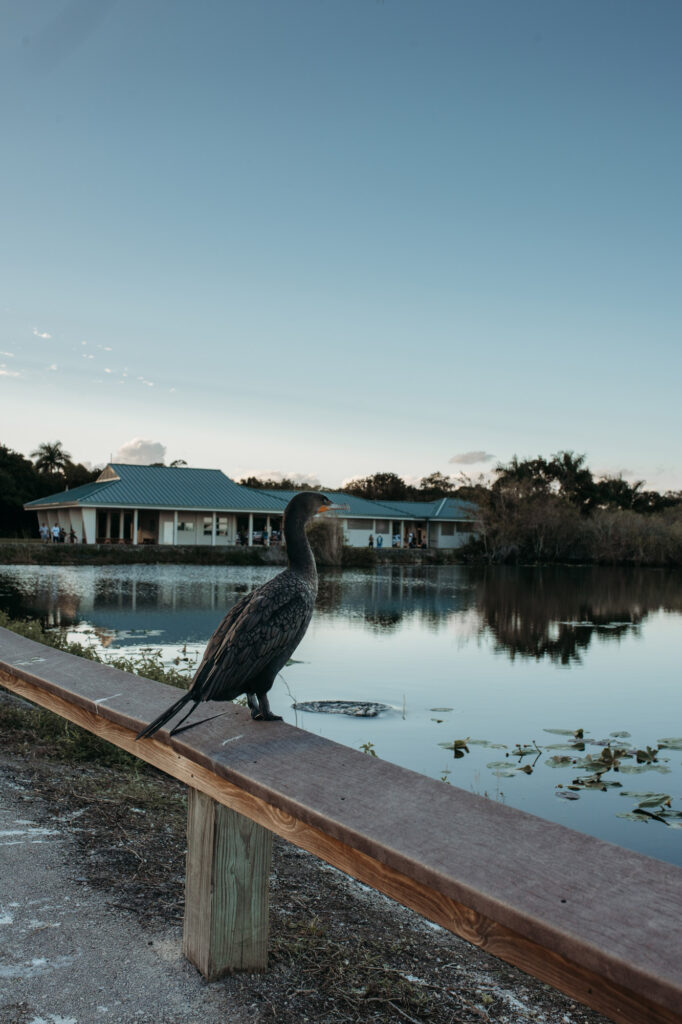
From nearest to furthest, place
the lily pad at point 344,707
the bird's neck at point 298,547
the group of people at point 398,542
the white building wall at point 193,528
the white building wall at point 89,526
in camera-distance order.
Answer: the bird's neck at point 298,547, the lily pad at point 344,707, the white building wall at point 89,526, the white building wall at point 193,528, the group of people at point 398,542

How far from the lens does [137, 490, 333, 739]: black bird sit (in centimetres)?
252

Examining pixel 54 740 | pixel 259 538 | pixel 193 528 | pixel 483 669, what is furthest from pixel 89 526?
pixel 54 740

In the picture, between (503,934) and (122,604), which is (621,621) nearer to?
(122,604)

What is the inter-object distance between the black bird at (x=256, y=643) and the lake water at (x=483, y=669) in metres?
4.40

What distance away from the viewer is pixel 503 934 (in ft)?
4.71

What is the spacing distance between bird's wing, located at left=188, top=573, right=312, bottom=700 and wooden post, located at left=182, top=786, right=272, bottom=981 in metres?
0.36

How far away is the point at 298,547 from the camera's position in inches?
119

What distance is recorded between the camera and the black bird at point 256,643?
2.52 meters

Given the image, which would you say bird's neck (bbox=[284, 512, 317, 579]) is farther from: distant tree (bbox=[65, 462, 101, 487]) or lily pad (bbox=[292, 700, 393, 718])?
distant tree (bbox=[65, 462, 101, 487])

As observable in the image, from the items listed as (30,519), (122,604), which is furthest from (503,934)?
(30,519)

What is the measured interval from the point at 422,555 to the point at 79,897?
4561cm

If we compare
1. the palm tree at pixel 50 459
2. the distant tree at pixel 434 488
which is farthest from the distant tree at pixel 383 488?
the palm tree at pixel 50 459

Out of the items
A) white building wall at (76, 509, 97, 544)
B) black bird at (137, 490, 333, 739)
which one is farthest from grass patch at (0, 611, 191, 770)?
white building wall at (76, 509, 97, 544)

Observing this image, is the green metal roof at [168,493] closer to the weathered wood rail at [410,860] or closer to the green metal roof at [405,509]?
the green metal roof at [405,509]
